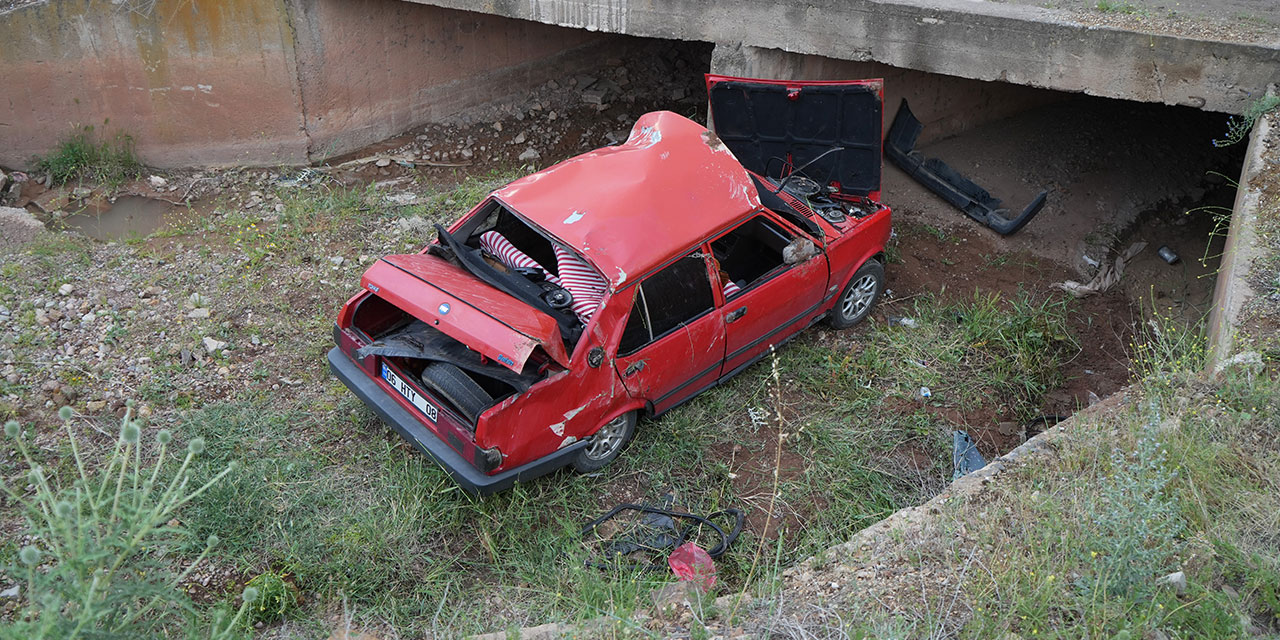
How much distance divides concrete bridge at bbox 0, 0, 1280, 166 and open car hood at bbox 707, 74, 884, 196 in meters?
0.94

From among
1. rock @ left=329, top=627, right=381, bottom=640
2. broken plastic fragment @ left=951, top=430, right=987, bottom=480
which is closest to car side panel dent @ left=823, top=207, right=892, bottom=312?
broken plastic fragment @ left=951, top=430, right=987, bottom=480

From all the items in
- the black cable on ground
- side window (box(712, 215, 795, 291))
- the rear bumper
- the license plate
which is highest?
side window (box(712, 215, 795, 291))

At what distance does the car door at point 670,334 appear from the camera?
5.07 m

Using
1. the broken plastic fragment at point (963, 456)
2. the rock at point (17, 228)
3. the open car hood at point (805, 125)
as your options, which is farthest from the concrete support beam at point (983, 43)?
the rock at point (17, 228)

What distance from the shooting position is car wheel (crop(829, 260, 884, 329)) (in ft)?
20.9

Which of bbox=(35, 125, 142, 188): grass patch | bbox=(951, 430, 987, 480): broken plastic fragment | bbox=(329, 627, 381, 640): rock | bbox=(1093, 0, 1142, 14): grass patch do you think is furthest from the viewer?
bbox=(35, 125, 142, 188): grass patch

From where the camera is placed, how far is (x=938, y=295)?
7004 millimetres

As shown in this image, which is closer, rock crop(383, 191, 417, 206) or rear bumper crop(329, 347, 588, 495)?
rear bumper crop(329, 347, 588, 495)

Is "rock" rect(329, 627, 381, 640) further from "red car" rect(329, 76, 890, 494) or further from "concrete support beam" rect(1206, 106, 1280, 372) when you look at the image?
"concrete support beam" rect(1206, 106, 1280, 372)

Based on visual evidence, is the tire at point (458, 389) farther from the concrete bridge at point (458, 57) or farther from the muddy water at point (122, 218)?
the muddy water at point (122, 218)

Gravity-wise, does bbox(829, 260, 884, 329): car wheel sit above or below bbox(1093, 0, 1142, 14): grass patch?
below

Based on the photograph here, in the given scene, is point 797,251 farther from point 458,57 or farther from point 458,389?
point 458,57

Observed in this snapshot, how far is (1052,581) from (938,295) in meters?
3.75

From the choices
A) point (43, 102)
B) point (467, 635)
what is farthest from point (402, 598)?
point (43, 102)
